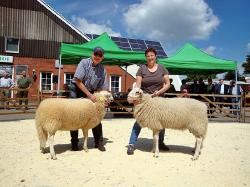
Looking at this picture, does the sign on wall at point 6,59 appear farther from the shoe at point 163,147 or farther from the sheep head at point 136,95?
the sheep head at point 136,95

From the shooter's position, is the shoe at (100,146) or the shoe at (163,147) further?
the shoe at (163,147)

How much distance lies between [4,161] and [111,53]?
8644 millimetres

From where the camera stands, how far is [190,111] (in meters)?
7.08

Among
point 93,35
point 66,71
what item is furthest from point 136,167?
point 93,35

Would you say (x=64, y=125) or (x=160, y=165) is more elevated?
(x=64, y=125)

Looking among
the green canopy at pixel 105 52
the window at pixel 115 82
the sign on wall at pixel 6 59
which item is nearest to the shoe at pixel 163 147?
the green canopy at pixel 105 52

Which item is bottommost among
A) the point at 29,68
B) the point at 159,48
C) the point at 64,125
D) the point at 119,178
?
the point at 119,178

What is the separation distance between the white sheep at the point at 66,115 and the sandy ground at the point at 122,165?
45 cm

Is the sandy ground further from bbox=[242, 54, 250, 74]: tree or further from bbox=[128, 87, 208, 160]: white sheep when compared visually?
bbox=[242, 54, 250, 74]: tree

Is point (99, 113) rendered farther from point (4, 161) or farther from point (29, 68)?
point (29, 68)

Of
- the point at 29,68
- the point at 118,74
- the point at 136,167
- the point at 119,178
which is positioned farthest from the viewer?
the point at 118,74

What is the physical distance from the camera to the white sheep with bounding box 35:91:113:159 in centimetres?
674

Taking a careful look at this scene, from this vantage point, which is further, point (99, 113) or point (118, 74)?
point (118, 74)

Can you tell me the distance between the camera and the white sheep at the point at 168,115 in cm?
704
